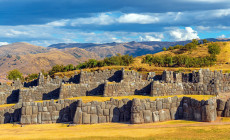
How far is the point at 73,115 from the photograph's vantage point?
91.5 feet

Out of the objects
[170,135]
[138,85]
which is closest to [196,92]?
[138,85]

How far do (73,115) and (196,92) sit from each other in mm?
13978

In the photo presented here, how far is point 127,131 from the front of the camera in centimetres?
2316

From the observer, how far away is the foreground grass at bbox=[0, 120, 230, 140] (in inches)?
864

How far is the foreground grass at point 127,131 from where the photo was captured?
2194 cm

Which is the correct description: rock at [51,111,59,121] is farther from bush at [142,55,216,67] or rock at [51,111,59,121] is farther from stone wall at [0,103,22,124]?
bush at [142,55,216,67]

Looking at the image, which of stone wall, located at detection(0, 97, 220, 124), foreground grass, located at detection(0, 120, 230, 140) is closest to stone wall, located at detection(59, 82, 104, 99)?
stone wall, located at detection(0, 97, 220, 124)

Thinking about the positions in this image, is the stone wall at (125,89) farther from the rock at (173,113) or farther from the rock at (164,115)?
the rock at (164,115)

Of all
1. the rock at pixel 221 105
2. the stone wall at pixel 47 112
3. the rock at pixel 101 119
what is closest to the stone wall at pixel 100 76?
the stone wall at pixel 47 112

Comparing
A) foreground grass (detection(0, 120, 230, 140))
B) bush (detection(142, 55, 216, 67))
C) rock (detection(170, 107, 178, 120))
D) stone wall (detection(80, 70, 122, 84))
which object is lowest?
foreground grass (detection(0, 120, 230, 140))

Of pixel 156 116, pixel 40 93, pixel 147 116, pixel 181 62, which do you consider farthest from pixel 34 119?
pixel 181 62

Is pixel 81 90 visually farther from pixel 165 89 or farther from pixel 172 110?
pixel 172 110

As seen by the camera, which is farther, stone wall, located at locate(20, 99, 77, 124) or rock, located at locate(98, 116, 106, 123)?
stone wall, located at locate(20, 99, 77, 124)

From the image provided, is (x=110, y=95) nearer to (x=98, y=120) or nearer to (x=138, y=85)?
(x=138, y=85)
